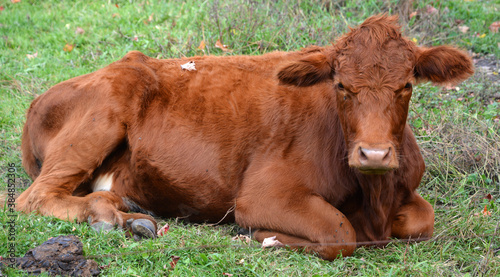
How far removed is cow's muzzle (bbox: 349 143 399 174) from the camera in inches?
155

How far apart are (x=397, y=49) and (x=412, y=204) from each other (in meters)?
1.42

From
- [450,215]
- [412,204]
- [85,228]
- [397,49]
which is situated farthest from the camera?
[450,215]

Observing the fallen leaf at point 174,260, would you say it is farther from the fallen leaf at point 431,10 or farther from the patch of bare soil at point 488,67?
the fallen leaf at point 431,10

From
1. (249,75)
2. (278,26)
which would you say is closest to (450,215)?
(249,75)

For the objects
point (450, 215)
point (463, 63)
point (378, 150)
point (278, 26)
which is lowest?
point (450, 215)

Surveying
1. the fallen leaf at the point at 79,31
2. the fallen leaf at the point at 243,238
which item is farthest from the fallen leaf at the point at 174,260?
the fallen leaf at the point at 79,31

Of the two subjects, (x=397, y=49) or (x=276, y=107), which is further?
(x=276, y=107)

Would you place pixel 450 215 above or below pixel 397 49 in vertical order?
below

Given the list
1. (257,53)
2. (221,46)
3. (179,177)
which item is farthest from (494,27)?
(179,177)

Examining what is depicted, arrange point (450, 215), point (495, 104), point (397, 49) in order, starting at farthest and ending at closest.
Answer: point (495, 104) < point (450, 215) < point (397, 49)

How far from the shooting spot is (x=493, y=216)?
5191 mm

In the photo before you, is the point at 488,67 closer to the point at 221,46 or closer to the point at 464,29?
the point at 464,29

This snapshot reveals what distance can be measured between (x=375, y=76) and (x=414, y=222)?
4.55 ft

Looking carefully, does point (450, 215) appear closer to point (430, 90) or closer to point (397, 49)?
point (397, 49)
